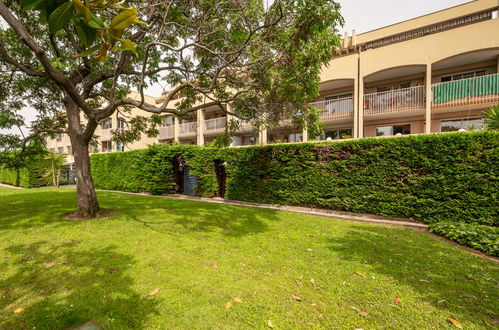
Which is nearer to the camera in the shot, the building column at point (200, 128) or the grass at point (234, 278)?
the grass at point (234, 278)

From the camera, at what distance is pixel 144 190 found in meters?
15.2

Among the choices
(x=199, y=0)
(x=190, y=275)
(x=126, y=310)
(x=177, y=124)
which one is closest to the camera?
(x=126, y=310)

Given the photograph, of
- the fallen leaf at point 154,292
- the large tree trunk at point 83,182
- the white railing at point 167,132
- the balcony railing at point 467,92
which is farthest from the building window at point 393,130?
the white railing at point 167,132

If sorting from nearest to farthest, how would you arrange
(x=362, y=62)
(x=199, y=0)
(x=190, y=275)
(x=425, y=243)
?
(x=190, y=275)
(x=425, y=243)
(x=199, y=0)
(x=362, y=62)

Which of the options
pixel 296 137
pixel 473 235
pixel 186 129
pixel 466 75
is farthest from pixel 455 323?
pixel 186 129

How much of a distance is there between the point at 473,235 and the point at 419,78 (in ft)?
42.1

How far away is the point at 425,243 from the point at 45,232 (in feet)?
32.1

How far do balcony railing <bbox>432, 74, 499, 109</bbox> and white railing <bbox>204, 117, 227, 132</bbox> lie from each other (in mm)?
15177

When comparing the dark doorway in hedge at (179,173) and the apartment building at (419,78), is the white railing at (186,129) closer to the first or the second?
the dark doorway in hedge at (179,173)

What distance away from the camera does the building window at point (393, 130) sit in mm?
14216

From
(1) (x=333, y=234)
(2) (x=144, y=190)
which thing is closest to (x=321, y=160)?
(1) (x=333, y=234)

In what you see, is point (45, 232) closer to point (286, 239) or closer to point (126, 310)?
point (126, 310)

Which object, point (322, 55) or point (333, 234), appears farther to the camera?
point (333, 234)

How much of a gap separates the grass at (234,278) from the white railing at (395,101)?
10.1 meters
